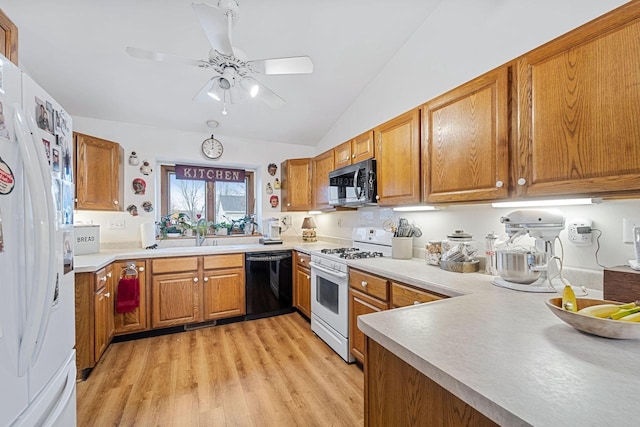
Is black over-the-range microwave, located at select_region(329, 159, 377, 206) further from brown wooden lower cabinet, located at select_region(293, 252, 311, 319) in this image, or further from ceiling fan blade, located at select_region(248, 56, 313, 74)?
ceiling fan blade, located at select_region(248, 56, 313, 74)

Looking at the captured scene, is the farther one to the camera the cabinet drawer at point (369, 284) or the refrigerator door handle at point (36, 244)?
the cabinet drawer at point (369, 284)

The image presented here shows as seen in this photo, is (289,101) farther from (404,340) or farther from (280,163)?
(404,340)

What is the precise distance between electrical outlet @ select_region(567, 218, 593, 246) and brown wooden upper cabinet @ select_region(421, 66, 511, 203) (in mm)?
380

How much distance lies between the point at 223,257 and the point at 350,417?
2.02m

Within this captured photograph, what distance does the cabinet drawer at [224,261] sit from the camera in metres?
2.96

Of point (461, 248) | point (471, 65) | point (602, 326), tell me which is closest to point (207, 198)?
point (461, 248)

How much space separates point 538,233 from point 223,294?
2.86 metres

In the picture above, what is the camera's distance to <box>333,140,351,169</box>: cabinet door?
9.28ft

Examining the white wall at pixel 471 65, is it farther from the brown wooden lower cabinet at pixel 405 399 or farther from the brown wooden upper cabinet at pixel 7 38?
the brown wooden upper cabinet at pixel 7 38

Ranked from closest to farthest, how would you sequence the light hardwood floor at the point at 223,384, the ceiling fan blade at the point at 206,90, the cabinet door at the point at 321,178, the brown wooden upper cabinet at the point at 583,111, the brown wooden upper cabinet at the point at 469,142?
the brown wooden upper cabinet at the point at 583,111 → the brown wooden upper cabinet at the point at 469,142 → the light hardwood floor at the point at 223,384 → the ceiling fan blade at the point at 206,90 → the cabinet door at the point at 321,178

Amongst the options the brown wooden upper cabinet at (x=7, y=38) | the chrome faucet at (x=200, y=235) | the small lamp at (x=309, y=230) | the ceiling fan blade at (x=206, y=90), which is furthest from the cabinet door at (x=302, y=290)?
the brown wooden upper cabinet at (x=7, y=38)

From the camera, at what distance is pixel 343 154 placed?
9.55 feet

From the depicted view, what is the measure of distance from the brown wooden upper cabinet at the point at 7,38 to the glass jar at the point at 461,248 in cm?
251

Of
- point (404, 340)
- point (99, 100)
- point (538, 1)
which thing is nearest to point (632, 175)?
point (404, 340)
